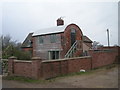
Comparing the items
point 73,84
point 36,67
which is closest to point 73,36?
point 36,67

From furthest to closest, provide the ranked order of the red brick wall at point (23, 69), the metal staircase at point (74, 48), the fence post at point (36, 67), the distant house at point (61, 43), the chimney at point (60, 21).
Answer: the chimney at point (60, 21) → the distant house at point (61, 43) → the metal staircase at point (74, 48) → the red brick wall at point (23, 69) → the fence post at point (36, 67)

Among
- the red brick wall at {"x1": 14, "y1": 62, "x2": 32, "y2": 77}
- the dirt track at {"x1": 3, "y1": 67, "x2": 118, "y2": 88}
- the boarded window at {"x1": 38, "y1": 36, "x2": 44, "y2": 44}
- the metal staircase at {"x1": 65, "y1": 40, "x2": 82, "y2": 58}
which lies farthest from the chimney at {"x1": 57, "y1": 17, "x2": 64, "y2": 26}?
the dirt track at {"x1": 3, "y1": 67, "x2": 118, "y2": 88}

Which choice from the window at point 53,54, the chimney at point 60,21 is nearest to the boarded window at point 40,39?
the window at point 53,54

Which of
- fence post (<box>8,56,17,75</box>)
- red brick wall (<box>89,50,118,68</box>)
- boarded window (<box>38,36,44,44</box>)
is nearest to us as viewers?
fence post (<box>8,56,17,75</box>)

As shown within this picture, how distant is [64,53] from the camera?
83.9ft

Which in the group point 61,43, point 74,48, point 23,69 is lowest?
point 23,69

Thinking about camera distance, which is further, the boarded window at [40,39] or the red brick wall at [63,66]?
the boarded window at [40,39]

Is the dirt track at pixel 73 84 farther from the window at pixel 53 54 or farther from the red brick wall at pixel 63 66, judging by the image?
the window at pixel 53 54

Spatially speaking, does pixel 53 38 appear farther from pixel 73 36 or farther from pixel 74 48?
pixel 74 48

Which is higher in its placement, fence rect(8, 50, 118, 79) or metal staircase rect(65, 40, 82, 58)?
metal staircase rect(65, 40, 82, 58)

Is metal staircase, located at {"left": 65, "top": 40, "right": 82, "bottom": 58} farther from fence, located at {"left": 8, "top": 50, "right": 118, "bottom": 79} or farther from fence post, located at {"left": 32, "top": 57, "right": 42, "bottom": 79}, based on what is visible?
fence post, located at {"left": 32, "top": 57, "right": 42, "bottom": 79}

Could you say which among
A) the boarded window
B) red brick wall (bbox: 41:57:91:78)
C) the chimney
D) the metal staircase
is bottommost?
red brick wall (bbox: 41:57:91:78)

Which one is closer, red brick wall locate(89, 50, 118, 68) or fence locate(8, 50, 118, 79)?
fence locate(8, 50, 118, 79)

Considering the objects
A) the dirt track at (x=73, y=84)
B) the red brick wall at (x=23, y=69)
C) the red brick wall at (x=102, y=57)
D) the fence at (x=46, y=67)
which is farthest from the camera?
the red brick wall at (x=102, y=57)
